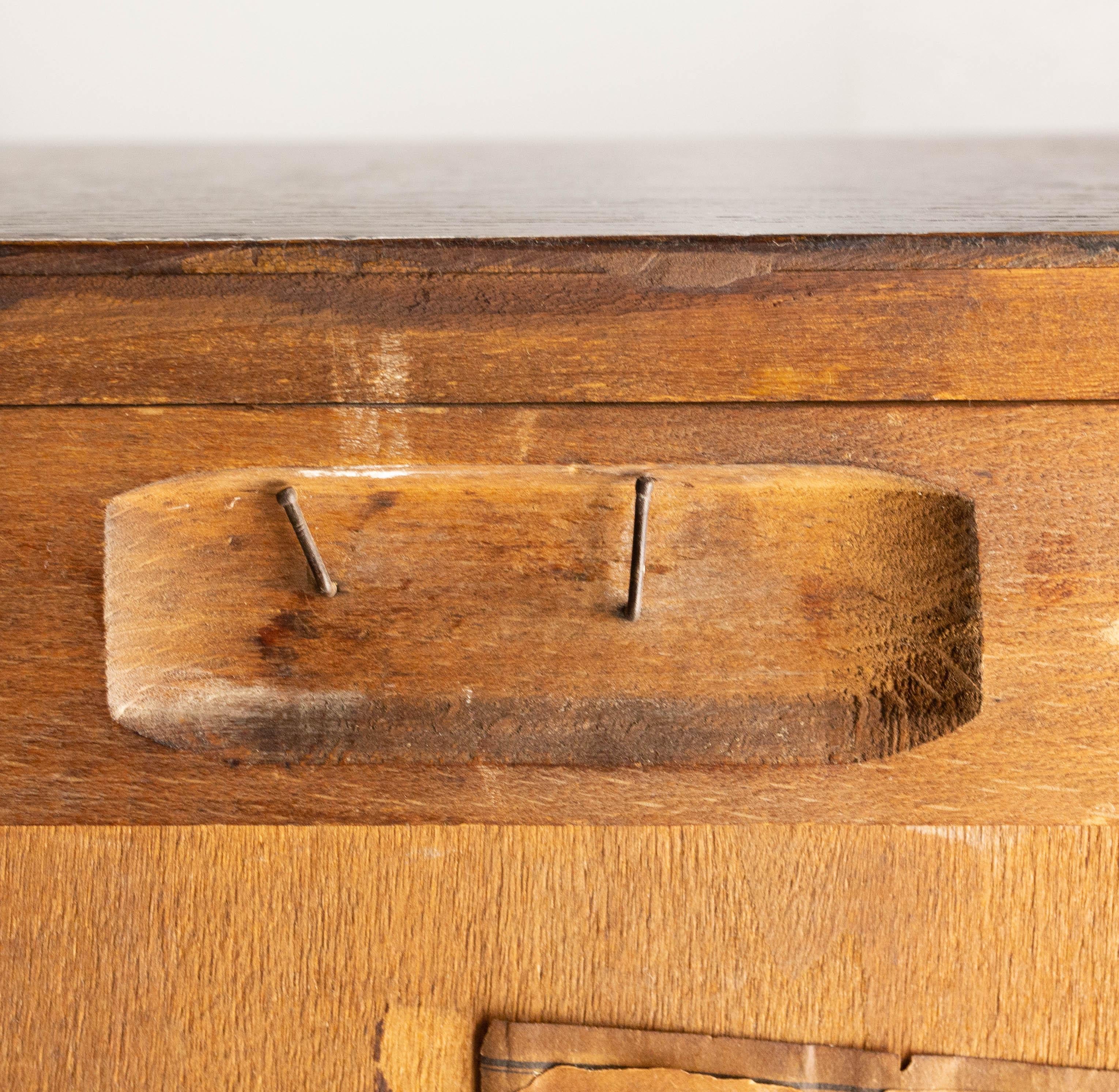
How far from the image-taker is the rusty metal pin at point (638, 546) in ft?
1.68

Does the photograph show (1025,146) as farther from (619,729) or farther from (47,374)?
(47,374)

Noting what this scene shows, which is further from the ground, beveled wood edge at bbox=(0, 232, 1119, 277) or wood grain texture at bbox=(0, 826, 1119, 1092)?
beveled wood edge at bbox=(0, 232, 1119, 277)

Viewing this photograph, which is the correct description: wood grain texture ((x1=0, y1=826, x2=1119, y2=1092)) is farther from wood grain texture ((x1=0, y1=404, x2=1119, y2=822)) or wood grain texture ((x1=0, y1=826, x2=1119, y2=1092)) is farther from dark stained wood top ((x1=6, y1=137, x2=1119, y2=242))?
dark stained wood top ((x1=6, y1=137, x2=1119, y2=242))

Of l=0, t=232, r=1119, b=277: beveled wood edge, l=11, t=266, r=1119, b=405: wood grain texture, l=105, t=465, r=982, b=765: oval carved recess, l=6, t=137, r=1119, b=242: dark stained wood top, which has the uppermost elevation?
l=6, t=137, r=1119, b=242: dark stained wood top

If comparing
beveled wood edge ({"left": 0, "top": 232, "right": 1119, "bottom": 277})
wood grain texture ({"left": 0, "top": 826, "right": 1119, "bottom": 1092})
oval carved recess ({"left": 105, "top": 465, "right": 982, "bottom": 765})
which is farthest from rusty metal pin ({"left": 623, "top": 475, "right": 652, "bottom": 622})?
wood grain texture ({"left": 0, "top": 826, "right": 1119, "bottom": 1092})

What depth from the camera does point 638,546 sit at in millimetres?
527

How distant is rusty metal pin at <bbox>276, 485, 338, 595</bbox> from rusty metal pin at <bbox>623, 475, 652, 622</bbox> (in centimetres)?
20

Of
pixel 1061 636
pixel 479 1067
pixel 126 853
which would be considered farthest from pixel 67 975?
pixel 1061 636

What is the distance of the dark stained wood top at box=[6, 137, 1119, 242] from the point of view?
534mm

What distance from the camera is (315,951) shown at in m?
0.71

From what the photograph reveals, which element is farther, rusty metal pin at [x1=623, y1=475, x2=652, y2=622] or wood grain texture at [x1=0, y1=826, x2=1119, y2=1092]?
wood grain texture at [x1=0, y1=826, x2=1119, y2=1092]

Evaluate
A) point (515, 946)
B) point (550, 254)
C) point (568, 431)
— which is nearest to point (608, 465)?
point (568, 431)

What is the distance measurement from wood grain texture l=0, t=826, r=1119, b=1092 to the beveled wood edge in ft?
1.47

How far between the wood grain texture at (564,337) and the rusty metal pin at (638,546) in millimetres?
67
